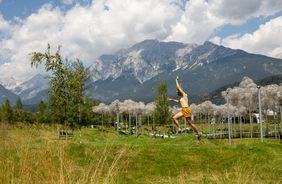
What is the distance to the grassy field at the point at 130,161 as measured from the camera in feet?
18.5

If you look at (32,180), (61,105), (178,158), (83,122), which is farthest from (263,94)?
(32,180)

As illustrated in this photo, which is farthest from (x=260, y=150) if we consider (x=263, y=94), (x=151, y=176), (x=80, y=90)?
(x=263, y=94)

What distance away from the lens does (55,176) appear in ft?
18.1

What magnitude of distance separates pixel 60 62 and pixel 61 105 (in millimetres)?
2742

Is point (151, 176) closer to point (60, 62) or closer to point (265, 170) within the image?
point (265, 170)

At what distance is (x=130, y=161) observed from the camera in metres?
15.1

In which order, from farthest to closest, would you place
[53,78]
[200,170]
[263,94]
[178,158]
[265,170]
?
[263,94] < [53,78] < [178,158] < [200,170] < [265,170]

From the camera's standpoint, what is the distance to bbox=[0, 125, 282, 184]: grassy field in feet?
18.5

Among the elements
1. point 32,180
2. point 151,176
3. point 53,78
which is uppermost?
point 53,78

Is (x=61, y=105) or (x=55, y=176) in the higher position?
(x=61, y=105)

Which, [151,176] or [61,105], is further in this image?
[61,105]

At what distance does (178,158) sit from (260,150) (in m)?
3.84

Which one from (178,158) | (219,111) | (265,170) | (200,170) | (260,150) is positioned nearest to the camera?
(265,170)

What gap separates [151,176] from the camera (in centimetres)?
1320
